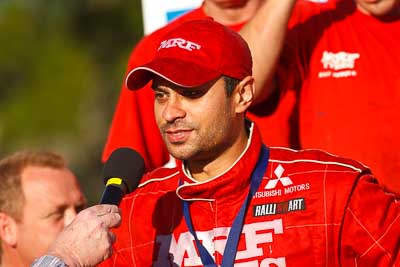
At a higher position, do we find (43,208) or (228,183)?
(228,183)

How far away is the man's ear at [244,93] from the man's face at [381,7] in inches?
45.0

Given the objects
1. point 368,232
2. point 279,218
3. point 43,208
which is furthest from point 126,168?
point 43,208

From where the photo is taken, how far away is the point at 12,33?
22922 mm

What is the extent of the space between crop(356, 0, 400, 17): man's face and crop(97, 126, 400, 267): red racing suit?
3.89ft

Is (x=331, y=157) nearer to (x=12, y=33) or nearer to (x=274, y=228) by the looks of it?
(x=274, y=228)

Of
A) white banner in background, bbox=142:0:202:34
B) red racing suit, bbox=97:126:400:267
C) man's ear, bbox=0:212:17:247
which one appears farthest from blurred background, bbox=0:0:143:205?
red racing suit, bbox=97:126:400:267

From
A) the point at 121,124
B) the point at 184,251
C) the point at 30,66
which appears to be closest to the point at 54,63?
the point at 30,66

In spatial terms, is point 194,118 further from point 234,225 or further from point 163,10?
point 163,10

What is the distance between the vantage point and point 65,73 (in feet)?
70.4

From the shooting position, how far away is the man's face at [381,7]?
6863 mm

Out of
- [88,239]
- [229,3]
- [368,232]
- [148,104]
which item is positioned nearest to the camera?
[88,239]

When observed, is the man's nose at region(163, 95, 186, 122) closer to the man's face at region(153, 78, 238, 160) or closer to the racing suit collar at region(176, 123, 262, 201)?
the man's face at region(153, 78, 238, 160)

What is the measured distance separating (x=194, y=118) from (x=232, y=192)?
13.0 inches

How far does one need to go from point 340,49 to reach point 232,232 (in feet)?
4.91
